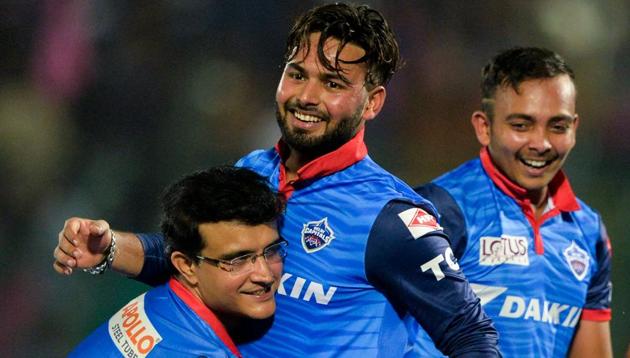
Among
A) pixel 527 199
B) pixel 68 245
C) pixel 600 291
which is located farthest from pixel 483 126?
pixel 68 245

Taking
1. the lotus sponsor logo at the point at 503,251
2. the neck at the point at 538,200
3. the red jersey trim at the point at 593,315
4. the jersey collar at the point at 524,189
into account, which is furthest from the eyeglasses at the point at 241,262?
the red jersey trim at the point at 593,315

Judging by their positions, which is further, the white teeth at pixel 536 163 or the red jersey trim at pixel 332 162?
the white teeth at pixel 536 163

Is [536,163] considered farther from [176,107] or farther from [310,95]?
[176,107]

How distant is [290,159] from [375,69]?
40cm

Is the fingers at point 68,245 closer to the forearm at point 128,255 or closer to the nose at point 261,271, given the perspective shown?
the forearm at point 128,255

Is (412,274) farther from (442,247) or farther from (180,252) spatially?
(180,252)

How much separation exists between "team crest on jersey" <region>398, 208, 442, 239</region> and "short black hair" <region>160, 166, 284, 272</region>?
420 mm

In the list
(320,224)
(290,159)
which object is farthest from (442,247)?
(290,159)

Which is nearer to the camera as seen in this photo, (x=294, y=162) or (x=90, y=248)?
(x=90, y=248)

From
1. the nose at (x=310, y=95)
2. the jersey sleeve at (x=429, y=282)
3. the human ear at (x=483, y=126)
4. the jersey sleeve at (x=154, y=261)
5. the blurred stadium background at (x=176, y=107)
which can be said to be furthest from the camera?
the blurred stadium background at (x=176, y=107)

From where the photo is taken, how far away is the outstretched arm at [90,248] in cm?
273

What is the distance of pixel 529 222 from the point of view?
3744mm

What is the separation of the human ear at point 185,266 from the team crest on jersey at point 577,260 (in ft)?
5.30

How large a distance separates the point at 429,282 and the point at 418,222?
181 mm
